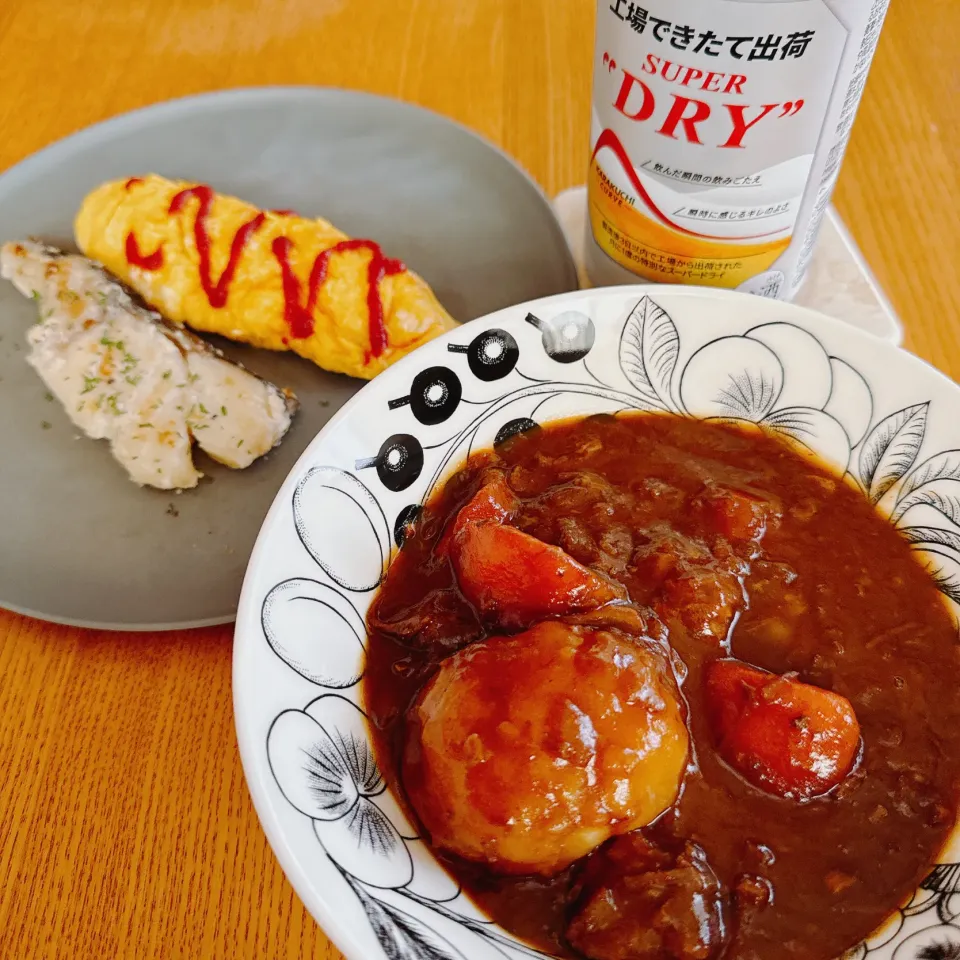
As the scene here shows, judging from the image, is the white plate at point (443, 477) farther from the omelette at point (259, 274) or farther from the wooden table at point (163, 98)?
the omelette at point (259, 274)

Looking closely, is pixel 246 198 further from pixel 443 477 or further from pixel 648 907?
pixel 648 907

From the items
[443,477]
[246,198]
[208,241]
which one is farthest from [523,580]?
[246,198]

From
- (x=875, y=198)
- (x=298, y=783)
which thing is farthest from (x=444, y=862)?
(x=875, y=198)

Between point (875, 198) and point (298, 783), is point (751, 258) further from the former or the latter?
point (298, 783)

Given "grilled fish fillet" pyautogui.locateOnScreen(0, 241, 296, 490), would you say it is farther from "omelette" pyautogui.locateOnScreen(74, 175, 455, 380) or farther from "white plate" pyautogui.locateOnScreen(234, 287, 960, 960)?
"white plate" pyautogui.locateOnScreen(234, 287, 960, 960)

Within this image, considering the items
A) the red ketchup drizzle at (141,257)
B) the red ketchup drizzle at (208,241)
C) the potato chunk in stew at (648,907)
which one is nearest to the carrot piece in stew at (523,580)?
the potato chunk in stew at (648,907)

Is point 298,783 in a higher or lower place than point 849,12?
lower
